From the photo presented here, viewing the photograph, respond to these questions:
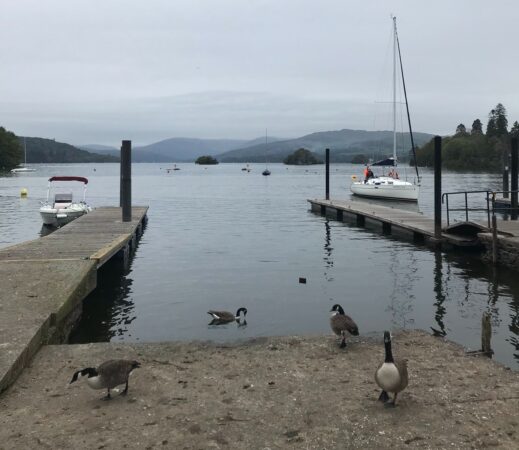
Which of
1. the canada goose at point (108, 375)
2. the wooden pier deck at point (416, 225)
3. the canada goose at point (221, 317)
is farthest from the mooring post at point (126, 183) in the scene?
the canada goose at point (108, 375)

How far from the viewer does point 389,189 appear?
51844 mm

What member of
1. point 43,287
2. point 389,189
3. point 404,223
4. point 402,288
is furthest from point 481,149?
point 43,287

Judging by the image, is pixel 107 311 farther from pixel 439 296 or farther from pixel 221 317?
pixel 439 296

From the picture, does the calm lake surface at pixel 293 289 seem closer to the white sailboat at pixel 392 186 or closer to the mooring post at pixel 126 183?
the mooring post at pixel 126 183

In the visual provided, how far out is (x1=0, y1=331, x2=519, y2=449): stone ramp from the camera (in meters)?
5.54

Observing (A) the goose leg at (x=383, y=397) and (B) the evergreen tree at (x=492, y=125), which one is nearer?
(A) the goose leg at (x=383, y=397)

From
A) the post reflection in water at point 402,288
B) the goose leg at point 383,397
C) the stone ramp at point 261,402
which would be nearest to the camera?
the stone ramp at point 261,402

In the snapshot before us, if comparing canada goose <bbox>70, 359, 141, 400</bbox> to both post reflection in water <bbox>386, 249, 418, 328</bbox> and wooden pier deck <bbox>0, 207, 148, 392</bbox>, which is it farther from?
post reflection in water <bbox>386, 249, 418, 328</bbox>

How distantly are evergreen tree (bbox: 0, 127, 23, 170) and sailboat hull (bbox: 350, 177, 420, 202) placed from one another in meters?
116

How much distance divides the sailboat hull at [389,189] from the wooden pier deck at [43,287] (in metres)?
35.8

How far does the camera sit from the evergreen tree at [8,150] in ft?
463

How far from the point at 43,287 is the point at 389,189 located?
44554 millimetres

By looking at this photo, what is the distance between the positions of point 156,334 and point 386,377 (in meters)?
6.89

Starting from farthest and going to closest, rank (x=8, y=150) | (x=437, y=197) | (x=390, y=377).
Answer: (x=8, y=150), (x=437, y=197), (x=390, y=377)
